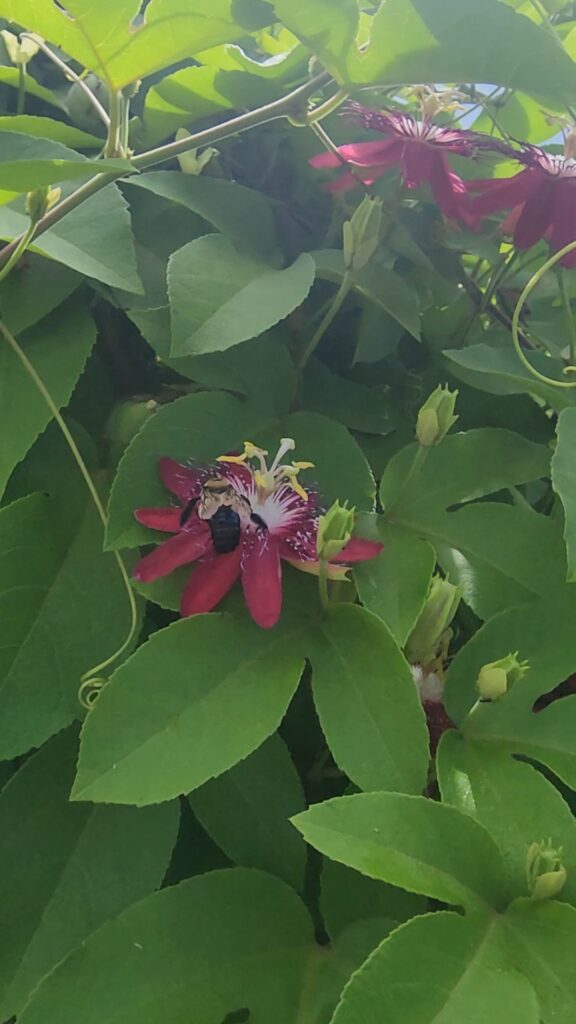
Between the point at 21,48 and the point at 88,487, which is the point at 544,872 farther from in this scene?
the point at 21,48

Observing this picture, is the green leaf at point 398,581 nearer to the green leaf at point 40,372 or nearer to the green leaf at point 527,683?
the green leaf at point 527,683

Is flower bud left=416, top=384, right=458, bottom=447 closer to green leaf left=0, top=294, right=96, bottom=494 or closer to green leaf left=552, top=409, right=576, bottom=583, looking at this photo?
green leaf left=552, top=409, right=576, bottom=583

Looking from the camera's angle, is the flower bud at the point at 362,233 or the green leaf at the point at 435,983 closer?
the green leaf at the point at 435,983

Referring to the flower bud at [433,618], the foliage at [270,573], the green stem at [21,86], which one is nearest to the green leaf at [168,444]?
the foliage at [270,573]

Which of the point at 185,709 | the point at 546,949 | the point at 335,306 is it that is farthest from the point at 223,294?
the point at 546,949

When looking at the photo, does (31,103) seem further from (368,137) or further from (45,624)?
(45,624)

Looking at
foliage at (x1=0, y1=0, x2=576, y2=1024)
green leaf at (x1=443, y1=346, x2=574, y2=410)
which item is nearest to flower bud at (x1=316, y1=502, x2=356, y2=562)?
foliage at (x1=0, y1=0, x2=576, y2=1024)

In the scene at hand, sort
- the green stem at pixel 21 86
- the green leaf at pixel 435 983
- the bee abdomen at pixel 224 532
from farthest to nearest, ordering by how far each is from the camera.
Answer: the green stem at pixel 21 86, the bee abdomen at pixel 224 532, the green leaf at pixel 435 983

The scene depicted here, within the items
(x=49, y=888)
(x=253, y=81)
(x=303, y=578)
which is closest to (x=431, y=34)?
(x=253, y=81)
